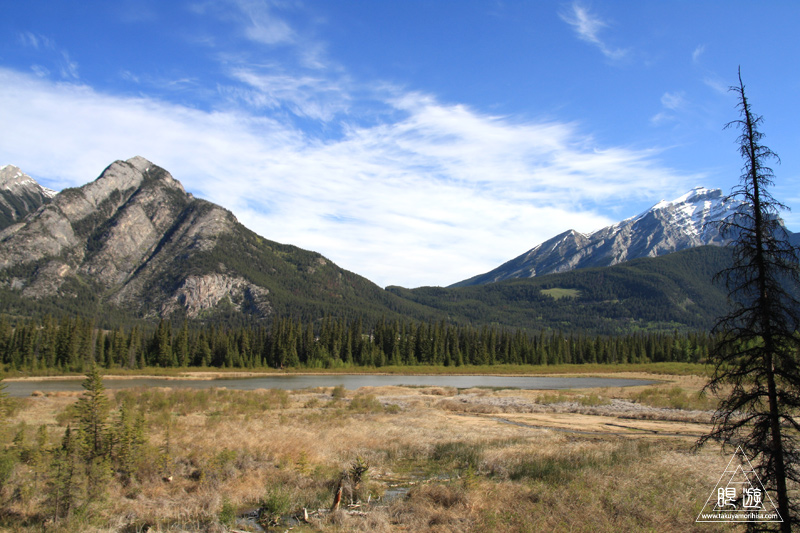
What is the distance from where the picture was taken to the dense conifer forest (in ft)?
337

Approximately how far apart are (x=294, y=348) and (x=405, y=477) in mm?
117345

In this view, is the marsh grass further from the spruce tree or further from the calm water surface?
the spruce tree

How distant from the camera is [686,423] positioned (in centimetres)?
3341

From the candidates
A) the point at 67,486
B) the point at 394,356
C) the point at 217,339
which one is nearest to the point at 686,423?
the point at 67,486

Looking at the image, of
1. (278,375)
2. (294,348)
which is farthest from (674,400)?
(294,348)

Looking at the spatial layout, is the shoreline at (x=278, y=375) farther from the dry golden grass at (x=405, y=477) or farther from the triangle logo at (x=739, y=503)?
the triangle logo at (x=739, y=503)

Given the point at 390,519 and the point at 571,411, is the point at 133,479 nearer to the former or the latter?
the point at 390,519

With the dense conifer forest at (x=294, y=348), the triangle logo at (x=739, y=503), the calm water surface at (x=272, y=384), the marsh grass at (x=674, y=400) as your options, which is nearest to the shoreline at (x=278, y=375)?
the calm water surface at (x=272, y=384)

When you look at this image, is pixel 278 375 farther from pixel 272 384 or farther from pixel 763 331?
pixel 763 331

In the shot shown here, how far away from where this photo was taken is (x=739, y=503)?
43.2 ft

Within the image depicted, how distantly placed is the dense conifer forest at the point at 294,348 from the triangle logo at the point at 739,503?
370 feet

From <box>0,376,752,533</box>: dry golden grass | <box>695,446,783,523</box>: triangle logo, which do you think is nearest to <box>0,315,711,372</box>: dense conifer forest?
<box>0,376,752,533</box>: dry golden grass

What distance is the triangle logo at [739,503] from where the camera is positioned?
40.7 feet

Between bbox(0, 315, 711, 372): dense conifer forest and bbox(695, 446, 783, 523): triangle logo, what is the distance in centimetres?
11277
